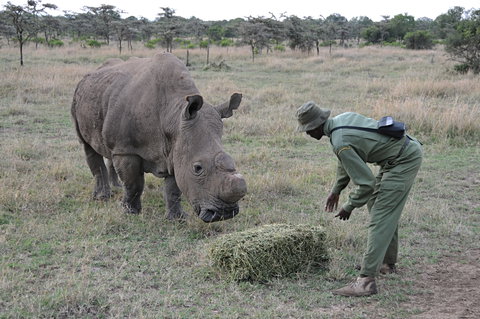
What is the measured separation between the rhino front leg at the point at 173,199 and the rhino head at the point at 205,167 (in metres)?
0.71

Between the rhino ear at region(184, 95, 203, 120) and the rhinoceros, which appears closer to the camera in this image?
the rhinoceros

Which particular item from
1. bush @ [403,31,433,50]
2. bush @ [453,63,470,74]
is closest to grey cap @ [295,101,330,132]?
bush @ [453,63,470,74]

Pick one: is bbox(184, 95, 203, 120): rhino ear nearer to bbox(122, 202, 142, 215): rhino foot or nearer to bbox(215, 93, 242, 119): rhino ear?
bbox(215, 93, 242, 119): rhino ear

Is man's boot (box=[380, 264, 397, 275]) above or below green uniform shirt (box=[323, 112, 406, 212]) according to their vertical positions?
below

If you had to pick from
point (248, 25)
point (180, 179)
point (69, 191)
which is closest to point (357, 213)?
point (180, 179)

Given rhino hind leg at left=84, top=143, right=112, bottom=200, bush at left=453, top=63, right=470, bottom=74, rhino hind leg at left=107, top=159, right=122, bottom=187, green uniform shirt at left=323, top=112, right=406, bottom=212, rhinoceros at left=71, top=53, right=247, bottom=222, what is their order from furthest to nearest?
bush at left=453, top=63, right=470, bottom=74, rhino hind leg at left=107, top=159, right=122, bottom=187, rhino hind leg at left=84, top=143, right=112, bottom=200, rhinoceros at left=71, top=53, right=247, bottom=222, green uniform shirt at left=323, top=112, right=406, bottom=212

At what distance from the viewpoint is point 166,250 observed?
18.9ft

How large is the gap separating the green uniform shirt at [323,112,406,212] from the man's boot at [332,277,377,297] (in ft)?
2.10

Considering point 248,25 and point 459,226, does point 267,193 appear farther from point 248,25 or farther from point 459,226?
point 248,25

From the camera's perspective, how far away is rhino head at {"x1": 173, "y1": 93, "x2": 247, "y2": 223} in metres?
5.39

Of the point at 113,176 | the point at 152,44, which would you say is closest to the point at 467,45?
the point at 113,176

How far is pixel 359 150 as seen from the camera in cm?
466

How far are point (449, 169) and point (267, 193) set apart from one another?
3360 millimetres

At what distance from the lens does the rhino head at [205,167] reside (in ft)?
17.7
